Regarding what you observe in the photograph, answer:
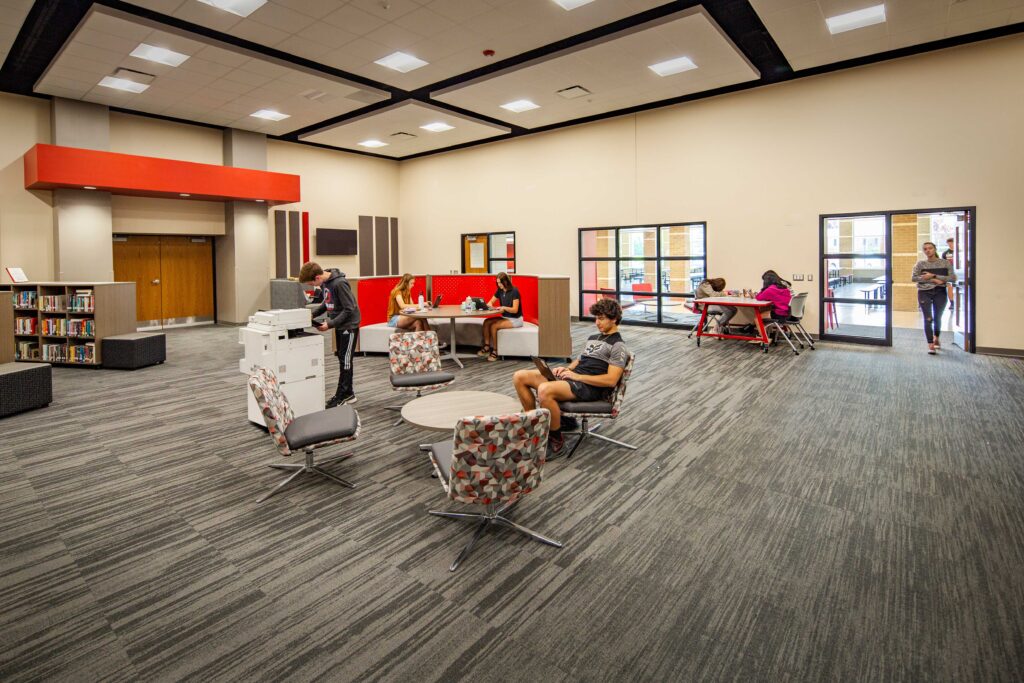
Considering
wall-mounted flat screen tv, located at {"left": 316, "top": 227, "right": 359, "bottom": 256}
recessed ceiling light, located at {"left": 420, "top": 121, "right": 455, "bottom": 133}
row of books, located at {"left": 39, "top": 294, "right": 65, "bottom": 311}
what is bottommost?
row of books, located at {"left": 39, "top": 294, "right": 65, "bottom": 311}

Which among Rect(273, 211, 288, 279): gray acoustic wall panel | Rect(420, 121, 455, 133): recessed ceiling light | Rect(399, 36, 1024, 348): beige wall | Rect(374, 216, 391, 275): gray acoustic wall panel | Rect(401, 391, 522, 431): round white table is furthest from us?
Rect(374, 216, 391, 275): gray acoustic wall panel

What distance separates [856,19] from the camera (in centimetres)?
736

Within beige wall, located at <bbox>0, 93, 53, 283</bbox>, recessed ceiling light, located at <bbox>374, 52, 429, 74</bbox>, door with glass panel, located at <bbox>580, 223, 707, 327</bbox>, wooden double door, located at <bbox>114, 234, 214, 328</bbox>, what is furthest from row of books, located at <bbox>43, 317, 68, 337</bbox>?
door with glass panel, located at <bbox>580, 223, 707, 327</bbox>

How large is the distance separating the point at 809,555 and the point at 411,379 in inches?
134

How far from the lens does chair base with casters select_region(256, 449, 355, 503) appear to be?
3768 millimetres

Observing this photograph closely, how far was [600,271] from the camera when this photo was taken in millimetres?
12930

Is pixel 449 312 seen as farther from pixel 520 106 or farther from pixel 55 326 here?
pixel 55 326

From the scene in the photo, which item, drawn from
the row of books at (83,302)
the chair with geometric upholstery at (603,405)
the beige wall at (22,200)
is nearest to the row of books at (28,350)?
the row of books at (83,302)

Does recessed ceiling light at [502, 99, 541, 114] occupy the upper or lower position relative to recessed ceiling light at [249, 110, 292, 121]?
upper

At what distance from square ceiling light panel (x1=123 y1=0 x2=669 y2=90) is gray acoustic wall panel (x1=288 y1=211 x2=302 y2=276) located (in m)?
5.97

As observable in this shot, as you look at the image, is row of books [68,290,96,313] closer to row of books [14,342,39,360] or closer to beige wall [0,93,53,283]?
row of books [14,342,39,360]

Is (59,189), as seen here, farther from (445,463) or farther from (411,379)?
(445,463)

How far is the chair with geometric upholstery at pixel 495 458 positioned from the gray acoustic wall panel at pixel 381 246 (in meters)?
13.8

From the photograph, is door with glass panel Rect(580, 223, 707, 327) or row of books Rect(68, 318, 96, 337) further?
door with glass panel Rect(580, 223, 707, 327)
